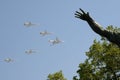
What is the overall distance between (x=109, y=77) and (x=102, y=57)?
6.04 ft

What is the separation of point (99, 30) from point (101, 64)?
2577 cm

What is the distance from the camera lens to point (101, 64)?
1355 inches

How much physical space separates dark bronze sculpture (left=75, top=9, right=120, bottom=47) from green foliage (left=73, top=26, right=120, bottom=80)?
24182 millimetres

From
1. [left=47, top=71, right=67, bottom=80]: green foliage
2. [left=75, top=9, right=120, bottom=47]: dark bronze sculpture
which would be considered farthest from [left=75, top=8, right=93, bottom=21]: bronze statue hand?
[left=47, top=71, right=67, bottom=80]: green foliage

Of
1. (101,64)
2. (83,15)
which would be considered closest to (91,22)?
(83,15)

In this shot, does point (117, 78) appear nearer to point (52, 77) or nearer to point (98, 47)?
point (98, 47)

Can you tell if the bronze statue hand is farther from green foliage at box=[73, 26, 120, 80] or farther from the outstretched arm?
green foliage at box=[73, 26, 120, 80]

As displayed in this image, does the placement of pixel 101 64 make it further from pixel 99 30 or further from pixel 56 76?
pixel 99 30

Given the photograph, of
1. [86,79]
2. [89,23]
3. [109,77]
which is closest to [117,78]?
[109,77]

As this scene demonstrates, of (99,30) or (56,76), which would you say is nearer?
(99,30)

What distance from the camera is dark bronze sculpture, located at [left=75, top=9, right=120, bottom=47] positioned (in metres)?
8.44

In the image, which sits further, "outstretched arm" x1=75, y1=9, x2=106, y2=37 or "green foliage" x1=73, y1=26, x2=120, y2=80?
"green foliage" x1=73, y1=26, x2=120, y2=80

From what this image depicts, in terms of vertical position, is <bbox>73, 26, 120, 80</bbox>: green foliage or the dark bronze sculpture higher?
<bbox>73, 26, 120, 80</bbox>: green foliage

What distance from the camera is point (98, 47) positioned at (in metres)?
34.5
